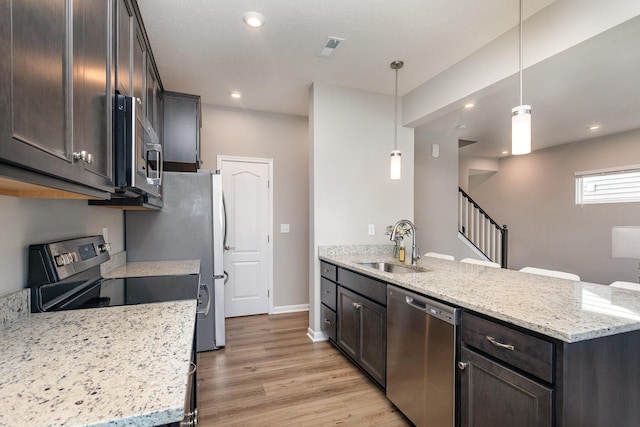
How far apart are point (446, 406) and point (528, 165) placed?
19.8ft

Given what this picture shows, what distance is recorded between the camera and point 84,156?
0.88 m

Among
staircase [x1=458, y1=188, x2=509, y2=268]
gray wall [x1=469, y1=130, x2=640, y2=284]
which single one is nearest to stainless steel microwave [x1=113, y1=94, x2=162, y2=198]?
staircase [x1=458, y1=188, x2=509, y2=268]

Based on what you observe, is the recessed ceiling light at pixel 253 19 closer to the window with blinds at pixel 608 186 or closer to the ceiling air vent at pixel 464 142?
the ceiling air vent at pixel 464 142

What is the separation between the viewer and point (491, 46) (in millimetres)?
2408

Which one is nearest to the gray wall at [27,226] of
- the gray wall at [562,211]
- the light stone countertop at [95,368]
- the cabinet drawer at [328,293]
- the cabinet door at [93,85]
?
the light stone countertop at [95,368]

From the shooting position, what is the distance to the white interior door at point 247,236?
3863 millimetres

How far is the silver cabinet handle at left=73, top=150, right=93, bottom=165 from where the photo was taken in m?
0.84

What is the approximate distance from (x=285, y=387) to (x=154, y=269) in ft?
4.33

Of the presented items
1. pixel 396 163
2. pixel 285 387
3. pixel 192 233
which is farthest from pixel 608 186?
pixel 192 233

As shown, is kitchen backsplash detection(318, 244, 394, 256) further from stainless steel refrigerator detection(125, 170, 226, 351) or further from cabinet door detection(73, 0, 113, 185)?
cabinet door detection(73, 0, 113, 185)

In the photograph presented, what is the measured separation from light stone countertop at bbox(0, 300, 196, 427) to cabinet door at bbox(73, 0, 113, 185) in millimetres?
511

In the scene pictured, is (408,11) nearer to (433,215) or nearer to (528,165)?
(433,215)

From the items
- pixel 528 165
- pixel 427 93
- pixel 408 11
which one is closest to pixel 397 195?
pixel 427 93

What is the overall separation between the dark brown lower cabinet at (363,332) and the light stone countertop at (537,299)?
290mm
